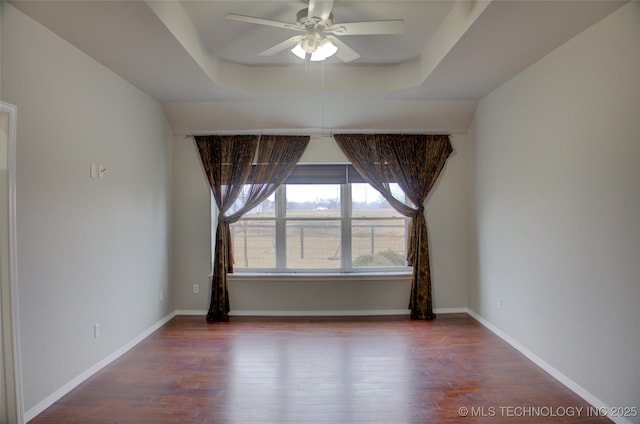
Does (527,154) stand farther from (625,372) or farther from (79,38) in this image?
(79,38)

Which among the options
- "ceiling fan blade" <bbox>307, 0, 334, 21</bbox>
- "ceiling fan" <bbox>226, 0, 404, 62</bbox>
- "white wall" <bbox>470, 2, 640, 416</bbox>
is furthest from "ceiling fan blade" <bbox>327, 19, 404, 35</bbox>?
"white wall" <bbox>470, 2, 640, 416</bbox>

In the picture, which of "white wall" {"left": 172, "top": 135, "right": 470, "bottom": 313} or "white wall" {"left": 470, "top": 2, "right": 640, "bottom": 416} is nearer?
"white wall" {"left": 470, "top": 2, "right": 640, "bottom": 416}

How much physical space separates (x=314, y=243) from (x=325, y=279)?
51cm

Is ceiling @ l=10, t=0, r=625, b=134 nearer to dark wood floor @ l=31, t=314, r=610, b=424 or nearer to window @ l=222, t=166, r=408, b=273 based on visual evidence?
window @ l=222, t=166, r=408, b=273

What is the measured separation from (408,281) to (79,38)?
4121mm

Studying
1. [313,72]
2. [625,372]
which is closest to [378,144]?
[313,72]

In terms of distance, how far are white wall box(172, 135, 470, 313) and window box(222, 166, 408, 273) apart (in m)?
0.28

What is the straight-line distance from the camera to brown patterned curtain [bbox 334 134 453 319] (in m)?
4.26

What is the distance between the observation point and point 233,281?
Answer: 169 inches

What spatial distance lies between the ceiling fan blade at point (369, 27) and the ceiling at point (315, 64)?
0.30 meters

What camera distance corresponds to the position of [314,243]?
4473 mm

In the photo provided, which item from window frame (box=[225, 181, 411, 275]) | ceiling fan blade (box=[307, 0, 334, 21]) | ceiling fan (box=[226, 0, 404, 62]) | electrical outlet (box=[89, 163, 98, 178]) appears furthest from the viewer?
window frame (box=[225, 181, 411, 275])

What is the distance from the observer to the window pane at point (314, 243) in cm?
447

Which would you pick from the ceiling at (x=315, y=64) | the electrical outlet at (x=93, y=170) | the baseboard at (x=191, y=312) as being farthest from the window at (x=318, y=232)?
the electrical outlet at (x=93, y=170)
